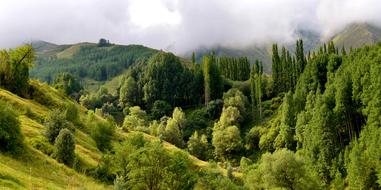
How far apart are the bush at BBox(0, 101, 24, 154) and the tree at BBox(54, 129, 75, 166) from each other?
6781mm

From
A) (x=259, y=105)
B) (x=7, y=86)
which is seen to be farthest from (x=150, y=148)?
(x=259, y=105)

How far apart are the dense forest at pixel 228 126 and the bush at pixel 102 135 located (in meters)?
0.20

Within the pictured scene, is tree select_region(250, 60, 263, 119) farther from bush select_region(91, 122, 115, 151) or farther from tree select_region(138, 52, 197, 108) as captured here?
bush select_region(91, 122, 115, 151)

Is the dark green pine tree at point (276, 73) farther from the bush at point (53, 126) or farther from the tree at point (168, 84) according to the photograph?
the bush at point (53, 126)

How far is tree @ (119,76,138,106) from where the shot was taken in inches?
7264

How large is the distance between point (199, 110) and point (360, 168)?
284ft

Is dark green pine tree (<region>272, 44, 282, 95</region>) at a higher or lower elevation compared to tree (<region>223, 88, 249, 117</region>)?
higher

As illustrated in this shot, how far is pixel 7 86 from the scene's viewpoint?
10144cm

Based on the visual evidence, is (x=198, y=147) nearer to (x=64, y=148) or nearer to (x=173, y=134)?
(x=173, y=134)

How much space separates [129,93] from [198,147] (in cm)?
5748

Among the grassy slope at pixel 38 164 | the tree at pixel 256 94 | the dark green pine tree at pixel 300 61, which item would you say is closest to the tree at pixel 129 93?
the tree at pixel 256 94

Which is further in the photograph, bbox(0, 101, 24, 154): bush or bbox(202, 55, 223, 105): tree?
bbox(202, 55, 223, 105): tree

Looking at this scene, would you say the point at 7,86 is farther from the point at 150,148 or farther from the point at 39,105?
the point at 150,148

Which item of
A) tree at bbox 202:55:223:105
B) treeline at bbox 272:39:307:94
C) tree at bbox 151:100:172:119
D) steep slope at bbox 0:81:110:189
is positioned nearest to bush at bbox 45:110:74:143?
steep slope at bbox 0:81:110:189
